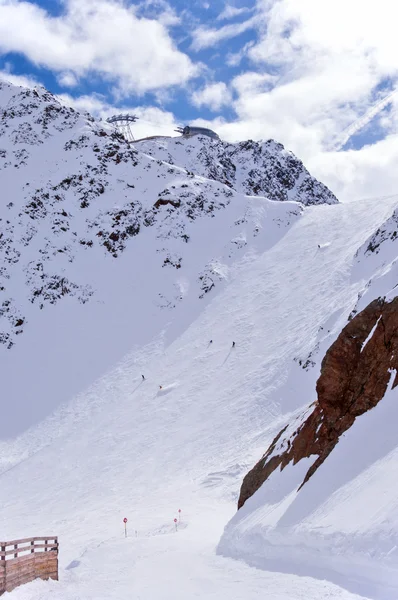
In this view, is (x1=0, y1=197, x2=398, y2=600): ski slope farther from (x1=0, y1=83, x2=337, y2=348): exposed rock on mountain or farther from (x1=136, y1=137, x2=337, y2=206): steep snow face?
(x1=136, y1=137, x2=337, y2=206): steep snow face

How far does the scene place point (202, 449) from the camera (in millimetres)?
30266

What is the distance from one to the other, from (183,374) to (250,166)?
78.3 metres

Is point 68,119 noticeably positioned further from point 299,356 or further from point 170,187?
point 299,356

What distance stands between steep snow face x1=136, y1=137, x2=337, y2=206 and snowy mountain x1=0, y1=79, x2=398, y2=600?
27123 mm

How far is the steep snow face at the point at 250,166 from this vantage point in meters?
102

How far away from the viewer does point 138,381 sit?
41375mm

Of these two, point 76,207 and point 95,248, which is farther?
point 76,207

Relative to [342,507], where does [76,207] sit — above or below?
above

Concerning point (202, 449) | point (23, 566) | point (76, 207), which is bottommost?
point (23, 566)

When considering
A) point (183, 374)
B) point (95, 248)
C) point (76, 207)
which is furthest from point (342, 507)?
point (76, 207)

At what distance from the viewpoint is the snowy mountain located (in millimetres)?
12180

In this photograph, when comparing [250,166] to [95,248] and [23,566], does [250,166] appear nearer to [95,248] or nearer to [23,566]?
[95,248]

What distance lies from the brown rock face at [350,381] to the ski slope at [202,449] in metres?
1.57

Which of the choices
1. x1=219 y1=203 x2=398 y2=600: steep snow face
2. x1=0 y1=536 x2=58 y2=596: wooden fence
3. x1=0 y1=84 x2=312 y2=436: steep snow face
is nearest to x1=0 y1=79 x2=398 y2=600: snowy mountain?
x1=219 y1=203 x2=398 y2=600: steep snow face
